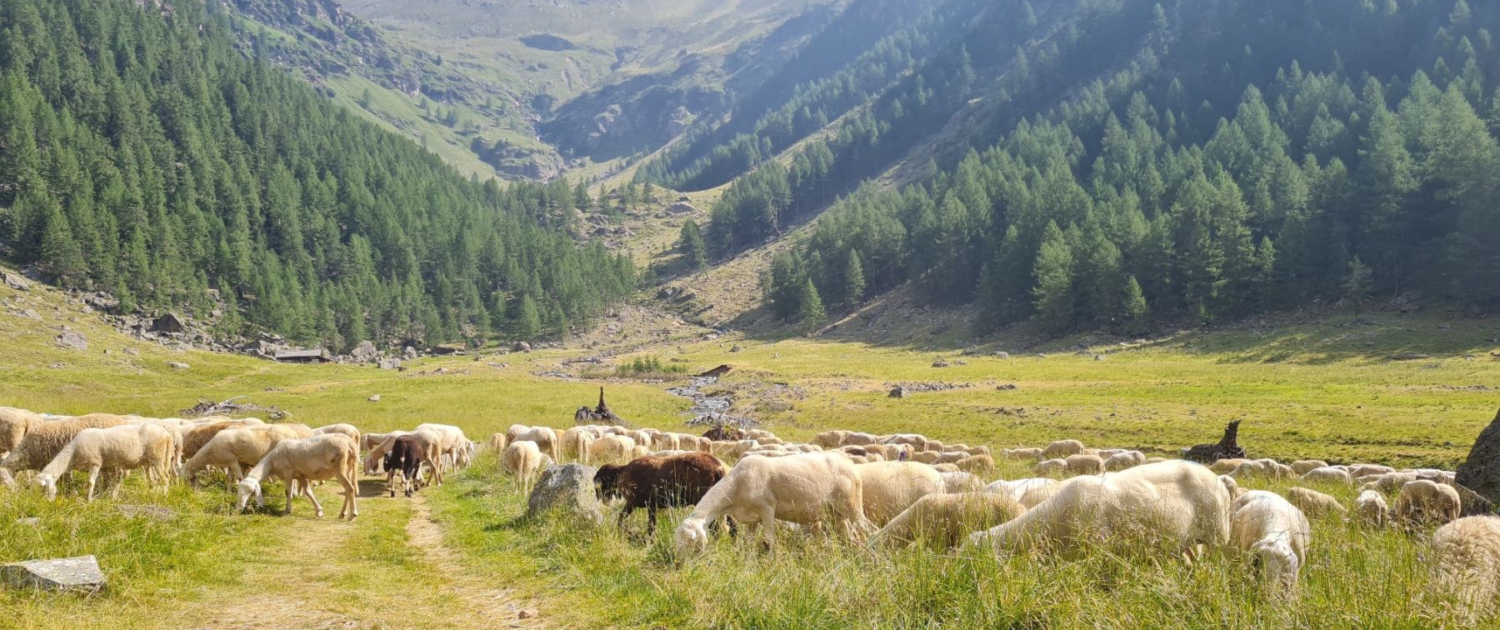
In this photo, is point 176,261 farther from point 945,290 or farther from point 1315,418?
point 1315,418

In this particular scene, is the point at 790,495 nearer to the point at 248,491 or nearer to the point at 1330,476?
the point at 248,491

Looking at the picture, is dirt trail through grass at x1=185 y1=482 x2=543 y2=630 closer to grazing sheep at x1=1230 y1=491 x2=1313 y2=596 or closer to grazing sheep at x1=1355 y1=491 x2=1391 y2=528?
grazing sheep at x1=1230 y1=491 x2=1313 y2=596

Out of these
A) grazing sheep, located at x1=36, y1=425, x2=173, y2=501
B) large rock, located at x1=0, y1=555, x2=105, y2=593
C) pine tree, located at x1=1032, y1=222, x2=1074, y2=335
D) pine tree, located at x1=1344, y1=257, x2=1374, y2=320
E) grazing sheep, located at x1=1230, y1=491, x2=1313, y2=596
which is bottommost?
grazing sheep, located at x1=1230, y1=491, x2=1313, y2=596

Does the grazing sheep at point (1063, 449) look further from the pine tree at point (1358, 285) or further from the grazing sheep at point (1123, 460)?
the pine tree at point (1358, 285)

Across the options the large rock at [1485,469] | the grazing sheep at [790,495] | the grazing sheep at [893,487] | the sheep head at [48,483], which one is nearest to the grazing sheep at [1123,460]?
the large rock at [1485,469]

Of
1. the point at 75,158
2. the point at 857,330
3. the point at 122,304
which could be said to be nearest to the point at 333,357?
the point at 122,304

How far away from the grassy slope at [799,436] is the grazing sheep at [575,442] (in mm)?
3239

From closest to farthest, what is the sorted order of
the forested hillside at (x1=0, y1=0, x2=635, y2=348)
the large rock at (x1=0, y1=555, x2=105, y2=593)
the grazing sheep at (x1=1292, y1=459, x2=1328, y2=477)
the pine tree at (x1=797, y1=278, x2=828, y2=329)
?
the large rock at (x1=0, y1=555, x2=105, y2=593)
the grazing sheep at (x1=1292, y1=459, x2=1328, y2=477)
the forested hillside at (x1=0, y1=0, x2=635, y2=348)
the pine tree at (x1=797, y1=278, x2=828, y2=329)

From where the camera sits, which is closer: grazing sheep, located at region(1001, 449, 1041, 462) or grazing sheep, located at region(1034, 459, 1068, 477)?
grazing sheep, located at region(1034, 459, 1068, 477)

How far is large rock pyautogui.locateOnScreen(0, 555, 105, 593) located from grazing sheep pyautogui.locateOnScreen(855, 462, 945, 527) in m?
9.35

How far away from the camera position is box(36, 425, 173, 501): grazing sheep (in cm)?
1418

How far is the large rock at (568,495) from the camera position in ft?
42.2

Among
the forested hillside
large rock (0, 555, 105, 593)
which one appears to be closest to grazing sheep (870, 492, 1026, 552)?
large rock (0, 555, 105, 593)

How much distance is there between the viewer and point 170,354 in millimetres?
78938
